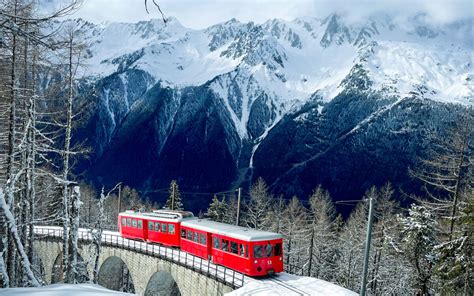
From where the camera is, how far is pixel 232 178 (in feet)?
538

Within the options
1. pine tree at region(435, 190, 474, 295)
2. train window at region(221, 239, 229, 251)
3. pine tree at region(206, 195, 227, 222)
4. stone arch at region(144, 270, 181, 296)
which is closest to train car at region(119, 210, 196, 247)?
stone arch at region(144, 270, 181, 296)

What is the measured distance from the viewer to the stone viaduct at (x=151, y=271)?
2439 cm

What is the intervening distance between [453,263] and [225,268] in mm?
12745

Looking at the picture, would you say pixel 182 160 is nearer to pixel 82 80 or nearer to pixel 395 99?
pixel 395 99

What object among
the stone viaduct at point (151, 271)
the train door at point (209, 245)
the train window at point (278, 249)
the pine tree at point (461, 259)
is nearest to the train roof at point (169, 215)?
the stone viaduct at point (151, 271)

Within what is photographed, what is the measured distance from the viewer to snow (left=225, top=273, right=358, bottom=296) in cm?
2038

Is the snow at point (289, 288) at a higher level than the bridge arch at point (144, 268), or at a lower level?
higher

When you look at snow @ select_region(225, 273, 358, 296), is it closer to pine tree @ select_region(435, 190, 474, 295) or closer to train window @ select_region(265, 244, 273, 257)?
train window @ select_region(265, 244, 273, 257)

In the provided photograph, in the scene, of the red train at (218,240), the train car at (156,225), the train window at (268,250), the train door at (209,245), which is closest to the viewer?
the red train at (218,240)

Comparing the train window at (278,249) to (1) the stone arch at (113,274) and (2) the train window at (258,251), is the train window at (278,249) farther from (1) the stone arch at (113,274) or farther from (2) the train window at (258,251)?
(1) the stone arch at (113,274)

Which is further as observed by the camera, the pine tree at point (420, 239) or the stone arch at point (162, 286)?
the stone arch at point (162, 286)

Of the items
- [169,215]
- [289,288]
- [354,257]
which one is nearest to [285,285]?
[289,288]

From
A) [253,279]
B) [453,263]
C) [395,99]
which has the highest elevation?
[395,99]

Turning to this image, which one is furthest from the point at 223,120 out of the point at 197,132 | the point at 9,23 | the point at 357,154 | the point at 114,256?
the point at 9,23
